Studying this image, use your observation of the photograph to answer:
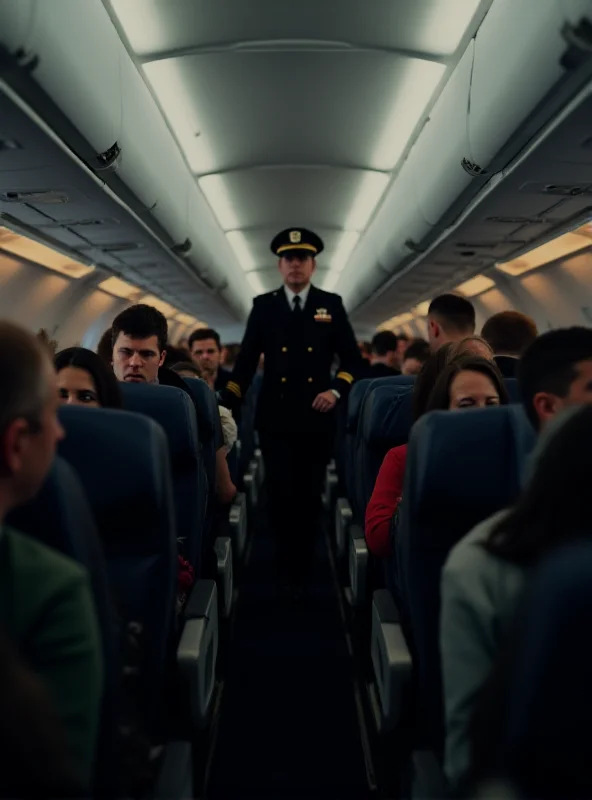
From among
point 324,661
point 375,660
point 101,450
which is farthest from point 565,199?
point 101,450

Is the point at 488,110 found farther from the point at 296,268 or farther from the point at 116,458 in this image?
the point at 116,458

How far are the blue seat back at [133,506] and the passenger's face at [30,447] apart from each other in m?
0.55

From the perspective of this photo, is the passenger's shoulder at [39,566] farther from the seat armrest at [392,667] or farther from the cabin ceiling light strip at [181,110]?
the cabin ceiling light strip at [181,110]

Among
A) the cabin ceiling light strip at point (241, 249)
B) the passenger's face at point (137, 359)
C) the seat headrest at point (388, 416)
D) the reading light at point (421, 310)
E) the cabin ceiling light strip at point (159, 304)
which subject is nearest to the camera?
the seat headrest at point (388, 416)

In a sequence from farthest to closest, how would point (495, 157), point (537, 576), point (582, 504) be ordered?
point (495, 157) → point (582, 504) → point (537, 576)

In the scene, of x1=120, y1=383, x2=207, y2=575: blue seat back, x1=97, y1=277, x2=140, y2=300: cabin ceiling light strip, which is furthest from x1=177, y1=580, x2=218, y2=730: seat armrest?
x1=97, y1=277, x2=140, y2=300: cabin ceiling light strip

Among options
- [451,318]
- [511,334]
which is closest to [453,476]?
[451,318]

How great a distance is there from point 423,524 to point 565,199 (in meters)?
3.71

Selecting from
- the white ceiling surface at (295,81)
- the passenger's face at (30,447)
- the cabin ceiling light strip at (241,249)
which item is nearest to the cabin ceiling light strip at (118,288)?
the cabin ceiling light strip at (241,249)

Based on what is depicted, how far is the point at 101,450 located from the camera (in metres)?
1.87

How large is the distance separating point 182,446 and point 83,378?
402mm

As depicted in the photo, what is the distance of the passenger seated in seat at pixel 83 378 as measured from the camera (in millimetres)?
2758

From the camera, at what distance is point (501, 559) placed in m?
1.33

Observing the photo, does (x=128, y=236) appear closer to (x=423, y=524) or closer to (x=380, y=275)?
(x=380, y=275)
